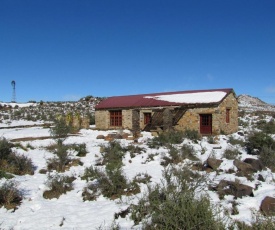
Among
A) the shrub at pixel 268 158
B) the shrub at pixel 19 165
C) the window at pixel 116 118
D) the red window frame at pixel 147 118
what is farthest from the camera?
the window at pixel 116 118

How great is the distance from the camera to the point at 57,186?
31.0 feet

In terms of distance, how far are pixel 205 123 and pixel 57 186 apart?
46.3ft

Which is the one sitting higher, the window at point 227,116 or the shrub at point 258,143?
the window at point 227,116

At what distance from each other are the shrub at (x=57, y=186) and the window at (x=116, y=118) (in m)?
15.2

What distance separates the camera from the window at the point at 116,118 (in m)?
25.3

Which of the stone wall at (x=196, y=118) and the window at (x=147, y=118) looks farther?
the window at (x=147, y=118)

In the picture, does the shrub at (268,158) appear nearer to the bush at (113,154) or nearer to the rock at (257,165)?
the rock at (257,165)

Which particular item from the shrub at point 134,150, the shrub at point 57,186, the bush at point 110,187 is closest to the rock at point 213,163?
the shrub at point 134,150

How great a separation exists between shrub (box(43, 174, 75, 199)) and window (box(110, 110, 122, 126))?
598 inches

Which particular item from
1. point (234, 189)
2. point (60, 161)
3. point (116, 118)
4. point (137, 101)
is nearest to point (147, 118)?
point (137, 101)

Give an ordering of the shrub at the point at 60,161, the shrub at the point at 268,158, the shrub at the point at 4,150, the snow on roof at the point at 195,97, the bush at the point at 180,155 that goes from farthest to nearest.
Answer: the snow on roof at the point at 195,97 → the bush at the point at 180,155 → the shrub at the point at 4,150 → the shrub at the point at 60,161 → the shrub at the point at 268,158

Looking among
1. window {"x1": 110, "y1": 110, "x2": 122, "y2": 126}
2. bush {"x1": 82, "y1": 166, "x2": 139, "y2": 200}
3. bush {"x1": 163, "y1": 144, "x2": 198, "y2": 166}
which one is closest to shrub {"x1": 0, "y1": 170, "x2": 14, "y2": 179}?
bush {"x1": 82, "y1": 166, "x2": 139, "y2": 200}

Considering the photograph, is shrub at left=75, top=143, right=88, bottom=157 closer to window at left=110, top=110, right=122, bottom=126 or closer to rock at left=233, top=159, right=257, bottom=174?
rock at left=233, top=159, right=257, bottom=174

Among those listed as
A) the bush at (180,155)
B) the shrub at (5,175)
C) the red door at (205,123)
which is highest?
the red door at (205,123)
